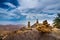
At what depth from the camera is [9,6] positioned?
12.4ft

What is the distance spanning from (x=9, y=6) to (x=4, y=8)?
0.49ft

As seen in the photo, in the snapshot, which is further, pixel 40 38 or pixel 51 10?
pixel 51 10

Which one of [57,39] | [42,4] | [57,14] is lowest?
[57,39]

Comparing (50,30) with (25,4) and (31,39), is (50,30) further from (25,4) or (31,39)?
(25,4)

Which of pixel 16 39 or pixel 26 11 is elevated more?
pixel 26 11

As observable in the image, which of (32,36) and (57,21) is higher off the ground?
(57,21)

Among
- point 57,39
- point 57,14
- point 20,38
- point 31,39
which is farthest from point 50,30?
point 57,14

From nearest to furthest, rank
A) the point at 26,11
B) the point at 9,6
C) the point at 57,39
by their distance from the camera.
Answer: the point at 57,39, the point at 9,6, the point at 26,11

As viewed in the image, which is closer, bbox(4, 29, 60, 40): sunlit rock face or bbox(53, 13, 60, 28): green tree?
bbox(4, 29, 60, 40): sunlit rock face

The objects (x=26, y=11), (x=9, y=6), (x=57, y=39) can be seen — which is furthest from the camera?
(x=26, y=11)

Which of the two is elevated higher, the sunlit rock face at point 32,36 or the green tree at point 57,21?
the green tree at point 57,21

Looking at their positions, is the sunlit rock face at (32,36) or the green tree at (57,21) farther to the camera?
the green tree at (57,21)

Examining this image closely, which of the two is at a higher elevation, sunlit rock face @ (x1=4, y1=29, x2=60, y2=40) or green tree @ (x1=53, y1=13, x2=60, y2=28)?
green tree @ (x1=53, y1=13, x2=60, y2=28)

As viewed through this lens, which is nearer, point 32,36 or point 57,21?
point 32,36
